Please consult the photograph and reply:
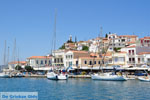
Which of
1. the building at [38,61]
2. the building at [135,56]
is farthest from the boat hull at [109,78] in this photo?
the building at [38,61]

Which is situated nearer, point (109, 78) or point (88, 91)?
point (88, 91)

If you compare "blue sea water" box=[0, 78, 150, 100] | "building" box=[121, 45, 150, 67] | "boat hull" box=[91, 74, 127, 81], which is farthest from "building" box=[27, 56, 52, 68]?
"blue sea water" box=[0, 78, 150, 100]

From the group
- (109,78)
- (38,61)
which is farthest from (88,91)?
(38,61)

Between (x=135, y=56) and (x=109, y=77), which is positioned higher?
(x=135, y=56)

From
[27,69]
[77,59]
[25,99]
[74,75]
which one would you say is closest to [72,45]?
[27,69]

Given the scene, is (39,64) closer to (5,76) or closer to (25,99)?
(5,76)

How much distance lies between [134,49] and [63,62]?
25.1 m

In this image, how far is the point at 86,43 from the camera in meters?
124

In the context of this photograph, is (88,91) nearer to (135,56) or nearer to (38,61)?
(135,56)

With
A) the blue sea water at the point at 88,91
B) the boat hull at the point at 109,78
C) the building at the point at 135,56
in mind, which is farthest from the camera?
the building at the point at 135,56

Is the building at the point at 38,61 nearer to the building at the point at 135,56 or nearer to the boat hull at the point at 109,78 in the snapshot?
the building at the point at 135,56

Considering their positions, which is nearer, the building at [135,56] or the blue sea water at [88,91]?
the blue sea water at [88,91]

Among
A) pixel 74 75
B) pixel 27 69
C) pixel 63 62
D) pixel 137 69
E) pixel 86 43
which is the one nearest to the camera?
pixel 137 69

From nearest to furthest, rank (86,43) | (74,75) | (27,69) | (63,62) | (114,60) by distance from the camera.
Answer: (74,75) < (114,60) < (63,62) < (27,69) < (86,43)
